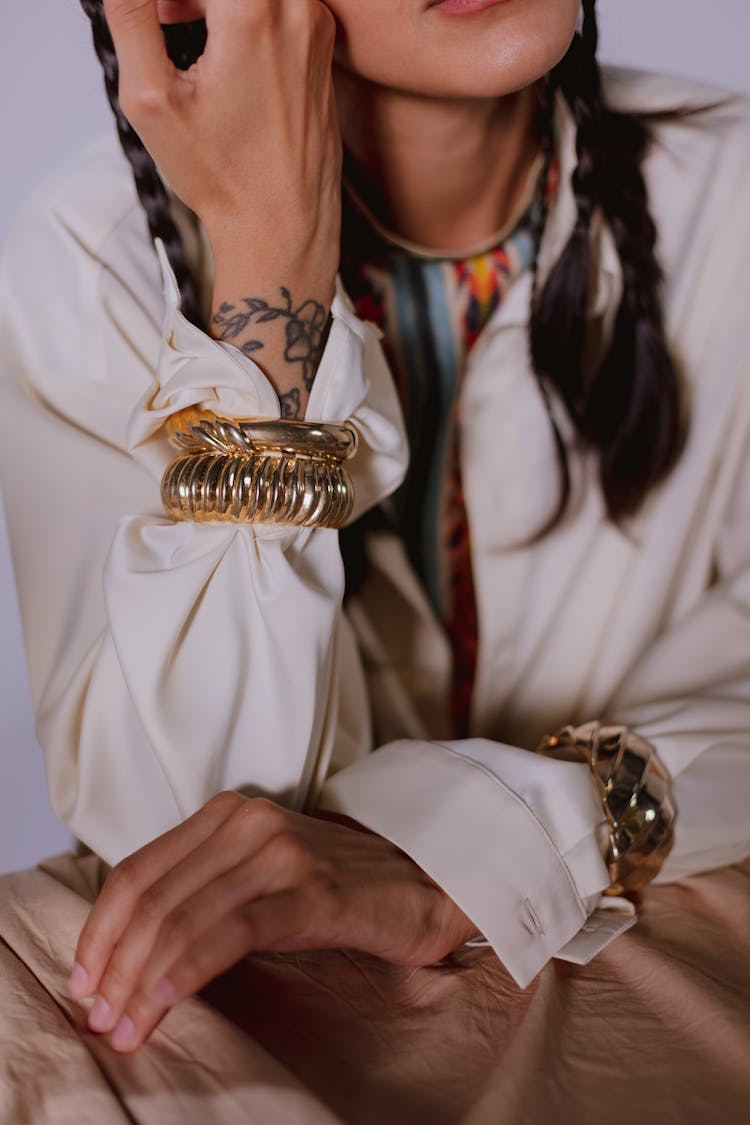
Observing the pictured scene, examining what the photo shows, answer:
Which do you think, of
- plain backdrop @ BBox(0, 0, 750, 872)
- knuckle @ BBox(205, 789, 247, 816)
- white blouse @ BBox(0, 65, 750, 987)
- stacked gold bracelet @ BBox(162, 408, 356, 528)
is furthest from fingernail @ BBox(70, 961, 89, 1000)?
plain backdrop @ BBox(0, 0, 750, 872)

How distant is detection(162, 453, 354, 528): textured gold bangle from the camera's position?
1.08 metres

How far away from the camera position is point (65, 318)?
130cm

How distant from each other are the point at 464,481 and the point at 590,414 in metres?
0.17

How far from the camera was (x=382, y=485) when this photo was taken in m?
1.24

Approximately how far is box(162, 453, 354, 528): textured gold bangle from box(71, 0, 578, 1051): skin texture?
8 centimetres

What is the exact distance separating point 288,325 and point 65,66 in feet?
3.95

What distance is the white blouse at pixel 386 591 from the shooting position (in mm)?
1068

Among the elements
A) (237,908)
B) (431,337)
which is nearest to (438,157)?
(431,337)

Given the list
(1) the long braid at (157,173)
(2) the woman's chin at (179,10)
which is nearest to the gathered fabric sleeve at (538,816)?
(1) the long braid at (157,173)

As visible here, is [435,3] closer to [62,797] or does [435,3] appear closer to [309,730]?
[309,730]

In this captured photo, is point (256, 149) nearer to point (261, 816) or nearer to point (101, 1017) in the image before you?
point (261, 816)

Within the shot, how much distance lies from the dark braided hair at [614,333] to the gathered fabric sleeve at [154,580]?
27cm

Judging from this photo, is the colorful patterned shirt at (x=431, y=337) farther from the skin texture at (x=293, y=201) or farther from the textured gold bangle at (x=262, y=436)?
the textured gold bangle at (x=262, y=436)

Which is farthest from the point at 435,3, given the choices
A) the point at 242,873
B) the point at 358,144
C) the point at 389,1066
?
the point at 389,1066
